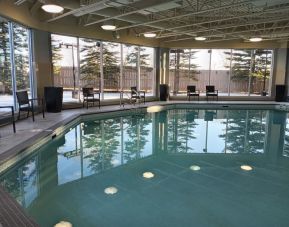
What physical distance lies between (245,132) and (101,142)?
3655 millimetres

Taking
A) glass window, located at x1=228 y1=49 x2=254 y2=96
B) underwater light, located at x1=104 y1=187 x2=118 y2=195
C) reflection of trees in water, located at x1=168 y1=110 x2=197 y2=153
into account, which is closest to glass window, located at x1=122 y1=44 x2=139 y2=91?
reflection of trees in water, located at x1=168 y1=110 x2=197 y2=153

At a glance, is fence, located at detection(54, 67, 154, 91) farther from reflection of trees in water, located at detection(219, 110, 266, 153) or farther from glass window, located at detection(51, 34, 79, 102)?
reflection of trees in water, located at detection(219, 110, 266, 153)

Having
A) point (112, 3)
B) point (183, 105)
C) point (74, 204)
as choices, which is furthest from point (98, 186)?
point (183, 105)

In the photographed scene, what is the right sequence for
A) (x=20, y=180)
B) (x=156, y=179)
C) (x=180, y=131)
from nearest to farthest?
1. (x=20, y=180)
2. (x=156, y=179)
3. (x=180, y=131)

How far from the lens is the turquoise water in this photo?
254cm

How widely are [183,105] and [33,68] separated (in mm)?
5997

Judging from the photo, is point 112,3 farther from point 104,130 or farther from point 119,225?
point 119,225

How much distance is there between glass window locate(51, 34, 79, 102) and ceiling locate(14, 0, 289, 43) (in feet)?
2.36

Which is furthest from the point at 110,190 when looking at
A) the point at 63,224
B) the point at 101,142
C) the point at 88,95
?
the point at 88,95

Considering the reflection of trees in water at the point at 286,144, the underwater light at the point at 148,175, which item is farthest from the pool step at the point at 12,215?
the reflection of trees in water at the point at 286,144

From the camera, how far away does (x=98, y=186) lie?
3.19 m

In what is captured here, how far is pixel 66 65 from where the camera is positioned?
8.63 m

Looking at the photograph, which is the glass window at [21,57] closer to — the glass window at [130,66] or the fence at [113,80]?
the fence at [113,80]

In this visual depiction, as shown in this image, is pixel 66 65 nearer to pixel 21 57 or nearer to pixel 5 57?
pixel 21 57
